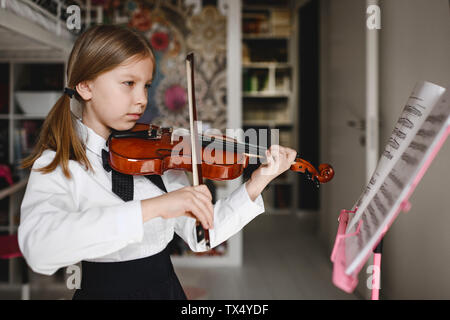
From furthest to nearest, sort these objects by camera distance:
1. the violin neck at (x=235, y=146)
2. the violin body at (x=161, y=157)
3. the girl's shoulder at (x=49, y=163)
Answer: the violin neck at (x=235, y=146) < the violin body at (x=161, y=157) < the girl's shoulder at (x=49, y=163)

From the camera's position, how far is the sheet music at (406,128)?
661 millimetres

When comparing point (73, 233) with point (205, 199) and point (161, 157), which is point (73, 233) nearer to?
point (205, 199)

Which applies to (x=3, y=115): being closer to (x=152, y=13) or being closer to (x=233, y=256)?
(x=152, y=13)

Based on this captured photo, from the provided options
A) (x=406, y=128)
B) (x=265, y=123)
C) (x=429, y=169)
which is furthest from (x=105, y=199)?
(x=265, y=123)

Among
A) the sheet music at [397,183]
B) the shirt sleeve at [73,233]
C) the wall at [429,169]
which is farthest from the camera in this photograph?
the wall at [429,169]

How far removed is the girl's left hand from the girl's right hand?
242mm

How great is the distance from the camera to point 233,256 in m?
2.79

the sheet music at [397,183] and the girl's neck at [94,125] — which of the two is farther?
the girl's neck at [94,125]

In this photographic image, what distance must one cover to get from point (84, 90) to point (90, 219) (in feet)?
1.10

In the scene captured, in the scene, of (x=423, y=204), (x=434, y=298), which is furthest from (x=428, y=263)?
(x=423, y=204)

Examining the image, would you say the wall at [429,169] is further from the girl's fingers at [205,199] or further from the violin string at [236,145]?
the girl's fingers at [205,199]

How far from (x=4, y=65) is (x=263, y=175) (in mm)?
2046

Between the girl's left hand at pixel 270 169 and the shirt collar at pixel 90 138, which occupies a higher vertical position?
the shirt collar at pixel 90 138

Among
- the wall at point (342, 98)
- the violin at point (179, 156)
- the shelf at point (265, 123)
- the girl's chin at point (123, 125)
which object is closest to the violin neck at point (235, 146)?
the violin at point (179, 156)
